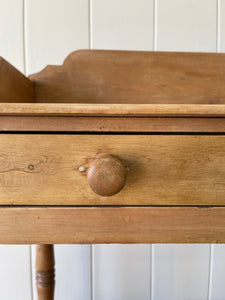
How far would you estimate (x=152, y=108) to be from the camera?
0.87ft

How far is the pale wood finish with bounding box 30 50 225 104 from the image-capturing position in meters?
0.56

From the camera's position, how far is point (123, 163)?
0.29 meters

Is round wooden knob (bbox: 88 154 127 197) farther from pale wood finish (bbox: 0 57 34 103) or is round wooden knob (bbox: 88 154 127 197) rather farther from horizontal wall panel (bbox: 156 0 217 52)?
horizontal wall panel (bbox: 156 0 217 52)

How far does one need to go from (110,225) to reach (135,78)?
0.39 metres

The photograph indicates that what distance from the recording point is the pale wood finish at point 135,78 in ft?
1.84

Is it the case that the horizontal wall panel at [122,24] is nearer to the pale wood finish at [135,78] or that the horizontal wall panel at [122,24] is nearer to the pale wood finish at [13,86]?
the pale wood finish at [135,78]

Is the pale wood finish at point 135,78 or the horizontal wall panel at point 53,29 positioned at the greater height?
the horizontal wall panel at point 53,29

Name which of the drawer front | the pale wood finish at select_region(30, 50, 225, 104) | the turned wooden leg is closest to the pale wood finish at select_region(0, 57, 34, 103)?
the pale wood finish at select_region(30, 50, 225, 104)

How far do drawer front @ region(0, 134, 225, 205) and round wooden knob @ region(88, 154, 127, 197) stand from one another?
0.02 m

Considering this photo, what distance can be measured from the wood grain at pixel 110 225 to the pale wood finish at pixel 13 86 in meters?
0.20

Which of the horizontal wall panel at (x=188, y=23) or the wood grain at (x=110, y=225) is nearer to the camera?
the wood grain at (x=110, y=225)

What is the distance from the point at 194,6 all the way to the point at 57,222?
0.64 metres

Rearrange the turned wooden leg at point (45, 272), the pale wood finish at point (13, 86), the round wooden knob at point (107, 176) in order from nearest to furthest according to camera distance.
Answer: the round wooden knob at point (107, 176) → the pale wood finish at point (13, 86) → the turned wooden leg at point (45, 272)

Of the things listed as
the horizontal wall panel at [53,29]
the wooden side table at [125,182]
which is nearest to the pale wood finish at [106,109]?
the wooden side table at [125,182]
